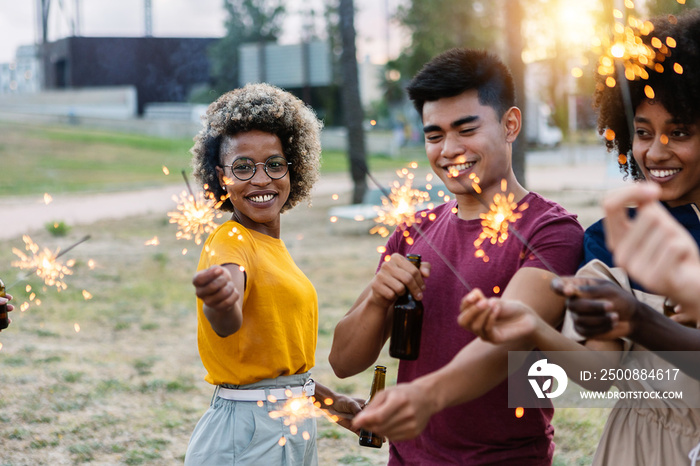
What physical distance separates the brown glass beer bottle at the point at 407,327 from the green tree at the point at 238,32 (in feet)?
156

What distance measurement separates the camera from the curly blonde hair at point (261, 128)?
10.3 ft

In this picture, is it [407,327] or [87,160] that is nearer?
[407,327]

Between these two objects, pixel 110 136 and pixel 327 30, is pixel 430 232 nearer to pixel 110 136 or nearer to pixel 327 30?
pixel 110 136

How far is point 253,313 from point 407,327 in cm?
65

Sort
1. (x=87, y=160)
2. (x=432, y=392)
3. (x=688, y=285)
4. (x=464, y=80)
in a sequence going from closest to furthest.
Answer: (x=688, y=285) < (x=432, y=392) < (x=464, y=80) < (x=87, y=160)

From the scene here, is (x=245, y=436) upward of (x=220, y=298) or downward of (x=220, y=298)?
downward

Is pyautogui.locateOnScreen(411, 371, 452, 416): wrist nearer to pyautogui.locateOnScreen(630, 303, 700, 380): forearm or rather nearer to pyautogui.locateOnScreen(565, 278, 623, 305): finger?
pyautogui.locateOnScreen(565, 278, 623, 305): finger

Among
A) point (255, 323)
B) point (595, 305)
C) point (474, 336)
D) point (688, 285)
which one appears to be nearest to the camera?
point (688, 285)

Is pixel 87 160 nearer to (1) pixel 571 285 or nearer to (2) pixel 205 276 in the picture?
(2) pixel 205 276

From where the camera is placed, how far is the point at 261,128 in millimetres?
Answer: 3152

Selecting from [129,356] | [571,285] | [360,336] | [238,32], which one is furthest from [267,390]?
[238,32]

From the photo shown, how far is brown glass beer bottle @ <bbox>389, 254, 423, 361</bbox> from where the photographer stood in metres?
2.62

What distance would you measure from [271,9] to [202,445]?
51.3 meters

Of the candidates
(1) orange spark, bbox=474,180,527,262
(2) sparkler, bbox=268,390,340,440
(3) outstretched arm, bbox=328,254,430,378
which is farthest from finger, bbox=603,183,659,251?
(2) sparkler, bbox=268,390,340,440
